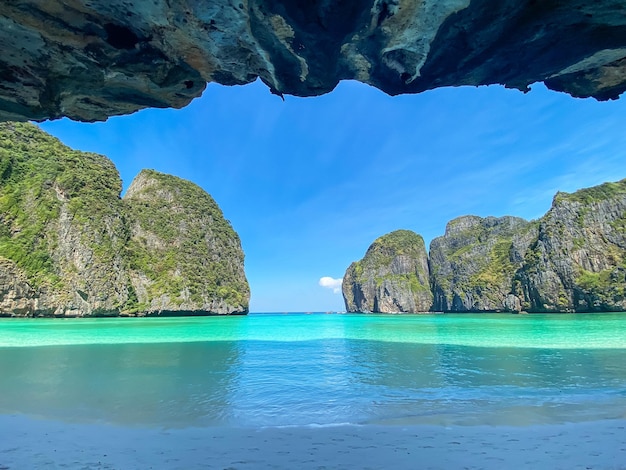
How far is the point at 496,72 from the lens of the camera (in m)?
6.64

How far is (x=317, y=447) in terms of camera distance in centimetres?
527

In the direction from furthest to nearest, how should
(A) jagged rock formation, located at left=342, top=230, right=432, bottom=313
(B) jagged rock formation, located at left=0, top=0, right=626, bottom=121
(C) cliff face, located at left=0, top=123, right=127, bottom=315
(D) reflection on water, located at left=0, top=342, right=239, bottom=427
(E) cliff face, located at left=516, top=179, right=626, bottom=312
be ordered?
(A) jagged rock formation, located at left=342, top=230, right=432, bottom=313 → (E) cliff face, located at left=516, top=179, right=626, bottom=312 → (C) cliff face, located at left=0, top=123, right=127, bottom=315 → (D) reflection on water, located at left=0, top=342, right=239, bottom=427 → (B) jagged rock formation, located at left=0, top=0, right=626, bottom=121

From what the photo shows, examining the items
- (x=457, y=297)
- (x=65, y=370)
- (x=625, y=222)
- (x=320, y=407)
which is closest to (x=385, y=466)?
(x=320, y=407)

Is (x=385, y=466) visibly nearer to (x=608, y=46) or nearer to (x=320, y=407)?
(x=320, y=407)

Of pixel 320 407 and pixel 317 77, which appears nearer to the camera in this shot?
pixel 317 77

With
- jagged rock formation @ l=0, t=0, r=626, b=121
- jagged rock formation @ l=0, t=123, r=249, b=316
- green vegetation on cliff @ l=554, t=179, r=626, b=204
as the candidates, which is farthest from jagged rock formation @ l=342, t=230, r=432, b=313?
jagged rock formation @ l=0, t=0, r=626, b=121

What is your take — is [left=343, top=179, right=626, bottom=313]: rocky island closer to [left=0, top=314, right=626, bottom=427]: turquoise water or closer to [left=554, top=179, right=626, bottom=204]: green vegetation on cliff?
[left=554, top=179, right=626, bottom=204]: green vegetation on cliff

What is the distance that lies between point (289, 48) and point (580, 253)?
9836 cm

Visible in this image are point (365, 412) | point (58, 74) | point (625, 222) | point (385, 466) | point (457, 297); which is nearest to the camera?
point (385, 466)

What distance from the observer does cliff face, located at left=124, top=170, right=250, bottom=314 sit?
81.1 metres

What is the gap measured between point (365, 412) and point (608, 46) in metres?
8.05

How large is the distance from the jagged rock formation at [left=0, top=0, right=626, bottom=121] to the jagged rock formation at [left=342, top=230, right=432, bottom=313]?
148646mm

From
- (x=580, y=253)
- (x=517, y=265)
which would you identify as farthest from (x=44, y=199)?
(x=517, y=265)

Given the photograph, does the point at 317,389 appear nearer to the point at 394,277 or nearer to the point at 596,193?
the point at 596,193
